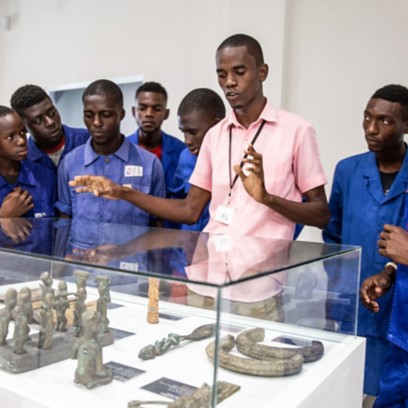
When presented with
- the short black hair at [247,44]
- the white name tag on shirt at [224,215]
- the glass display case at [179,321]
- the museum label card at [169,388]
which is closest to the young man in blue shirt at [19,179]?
the glass display case at [179,321]

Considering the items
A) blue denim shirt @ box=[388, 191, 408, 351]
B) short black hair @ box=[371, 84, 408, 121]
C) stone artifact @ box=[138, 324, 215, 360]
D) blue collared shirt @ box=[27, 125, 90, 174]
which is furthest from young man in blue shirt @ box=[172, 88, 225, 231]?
stone artifact @ box=[138, 324, 215, 360]

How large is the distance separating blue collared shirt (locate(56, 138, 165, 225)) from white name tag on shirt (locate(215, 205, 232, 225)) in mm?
500

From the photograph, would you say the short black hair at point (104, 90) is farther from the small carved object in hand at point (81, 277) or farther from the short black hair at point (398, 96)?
the small carved object in hand at point (81, 277)

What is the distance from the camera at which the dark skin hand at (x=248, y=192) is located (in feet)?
4.87

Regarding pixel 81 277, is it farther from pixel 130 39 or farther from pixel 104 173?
pixel 130 39

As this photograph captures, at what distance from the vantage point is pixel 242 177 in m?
1.50

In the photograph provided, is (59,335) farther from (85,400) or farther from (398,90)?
(398,90)

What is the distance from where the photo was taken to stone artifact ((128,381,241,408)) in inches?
34.2

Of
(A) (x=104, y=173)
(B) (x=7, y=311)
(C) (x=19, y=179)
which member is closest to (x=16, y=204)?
(C) (x=19, y=179)

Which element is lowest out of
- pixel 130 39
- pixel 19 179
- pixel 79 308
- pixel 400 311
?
pixel 400 311

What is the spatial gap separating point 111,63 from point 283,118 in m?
3.38

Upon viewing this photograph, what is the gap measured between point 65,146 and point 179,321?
1.54 metres

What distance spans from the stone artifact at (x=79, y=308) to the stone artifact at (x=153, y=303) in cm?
16

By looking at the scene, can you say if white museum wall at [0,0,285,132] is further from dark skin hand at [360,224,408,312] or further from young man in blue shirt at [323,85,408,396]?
dark skin hand at [360,224,408,312]
